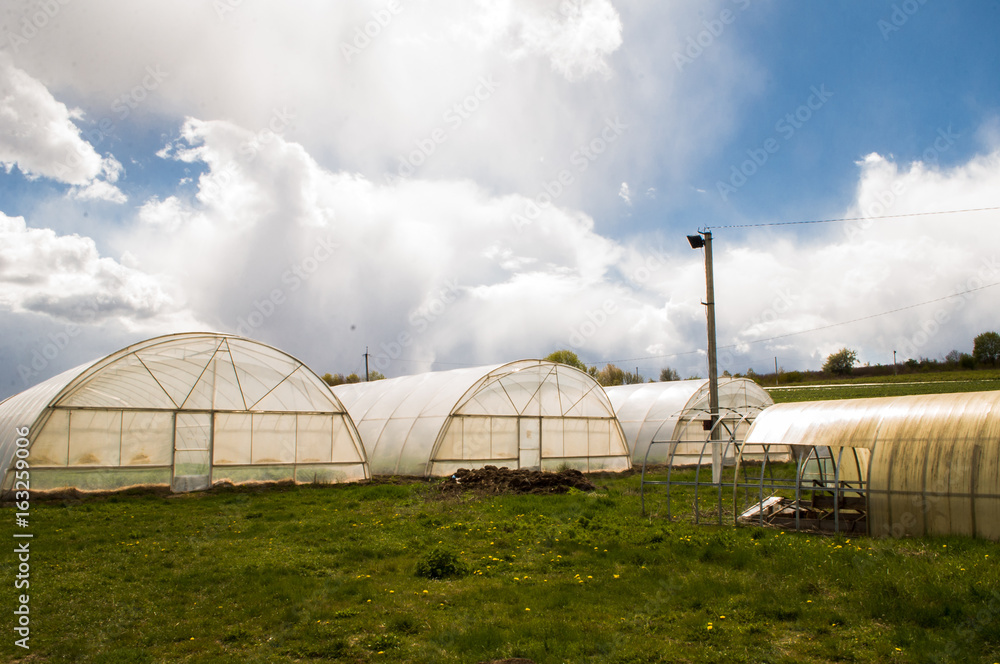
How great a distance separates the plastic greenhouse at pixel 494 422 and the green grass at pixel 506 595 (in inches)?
458

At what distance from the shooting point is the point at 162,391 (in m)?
21.6

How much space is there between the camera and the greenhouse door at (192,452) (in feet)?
69.5

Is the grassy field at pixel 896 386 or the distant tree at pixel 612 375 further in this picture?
the distant tree at pixel 612 375

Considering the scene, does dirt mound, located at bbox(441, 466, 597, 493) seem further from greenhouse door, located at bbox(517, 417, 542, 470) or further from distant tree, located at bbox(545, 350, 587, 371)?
distant tree, located at bbox(545, 350, 587, 371)

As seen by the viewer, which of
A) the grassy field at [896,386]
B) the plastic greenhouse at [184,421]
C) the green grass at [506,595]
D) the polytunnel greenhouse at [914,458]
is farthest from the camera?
the grassy field at [896,386]

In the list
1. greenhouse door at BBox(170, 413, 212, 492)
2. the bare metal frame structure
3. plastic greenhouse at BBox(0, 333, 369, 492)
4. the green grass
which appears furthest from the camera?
greenhouse door at BBox(170, 413, 212, 492)

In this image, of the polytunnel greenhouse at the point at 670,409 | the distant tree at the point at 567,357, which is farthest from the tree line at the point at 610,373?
the polytunnel greenhouse at the point at 670,409

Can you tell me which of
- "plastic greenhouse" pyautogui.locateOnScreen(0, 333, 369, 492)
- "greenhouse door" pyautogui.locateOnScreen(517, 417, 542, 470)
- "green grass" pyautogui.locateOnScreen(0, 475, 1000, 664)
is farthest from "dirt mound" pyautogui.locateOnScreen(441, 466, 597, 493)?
"green grass" pyautogui.locateOnScreen(0, 475, 1000, 664)

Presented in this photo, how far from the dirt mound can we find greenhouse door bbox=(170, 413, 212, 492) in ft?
25.5

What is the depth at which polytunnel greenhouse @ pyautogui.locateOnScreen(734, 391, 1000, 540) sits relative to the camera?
1222 centimetres

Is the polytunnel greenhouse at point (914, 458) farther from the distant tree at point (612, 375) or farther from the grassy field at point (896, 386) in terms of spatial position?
the distant tree at point (612, 375)

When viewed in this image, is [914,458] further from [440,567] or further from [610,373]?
[610,373]

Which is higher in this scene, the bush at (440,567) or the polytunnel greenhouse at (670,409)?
the polytunnel greenhouse at (670,409)

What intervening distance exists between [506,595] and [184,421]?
52.8 ft
